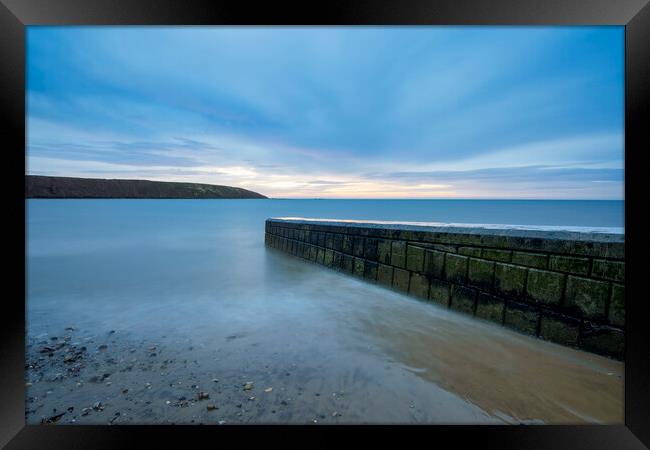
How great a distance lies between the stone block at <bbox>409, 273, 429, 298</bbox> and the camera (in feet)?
14.5

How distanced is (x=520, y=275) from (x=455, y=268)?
32.5 inches

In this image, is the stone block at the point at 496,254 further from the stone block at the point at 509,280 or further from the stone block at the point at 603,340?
the stone block at the point at 603,340

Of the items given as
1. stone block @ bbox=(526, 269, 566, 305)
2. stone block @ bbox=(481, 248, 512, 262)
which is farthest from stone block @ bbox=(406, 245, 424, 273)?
stone block @ bbox=(526, 269, 566, 305)

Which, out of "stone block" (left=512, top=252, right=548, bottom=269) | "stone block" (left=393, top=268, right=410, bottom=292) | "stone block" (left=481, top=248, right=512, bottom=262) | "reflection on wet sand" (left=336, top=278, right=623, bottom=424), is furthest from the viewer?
"stone block" (left=393, top=268, right=410, bottom=292)

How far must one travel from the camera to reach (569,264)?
116 inches

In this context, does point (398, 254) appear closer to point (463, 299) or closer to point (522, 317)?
point (463, 299)

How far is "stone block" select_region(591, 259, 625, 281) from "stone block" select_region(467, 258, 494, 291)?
972 mm

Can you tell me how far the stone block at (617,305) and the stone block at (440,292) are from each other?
166cm

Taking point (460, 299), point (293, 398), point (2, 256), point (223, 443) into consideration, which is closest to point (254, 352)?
point (293, 398)

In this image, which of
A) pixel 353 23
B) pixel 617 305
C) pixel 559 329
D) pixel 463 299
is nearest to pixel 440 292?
pixel 463 299

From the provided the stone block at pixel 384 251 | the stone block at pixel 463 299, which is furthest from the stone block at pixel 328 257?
the stone block at pixel 463 299

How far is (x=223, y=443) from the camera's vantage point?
5.35 feet

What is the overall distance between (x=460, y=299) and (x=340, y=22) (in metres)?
3.57

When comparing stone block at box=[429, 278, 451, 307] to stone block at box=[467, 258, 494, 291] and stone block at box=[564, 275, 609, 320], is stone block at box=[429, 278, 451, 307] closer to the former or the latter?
stone block at box=[467, 258, 494, 291]
